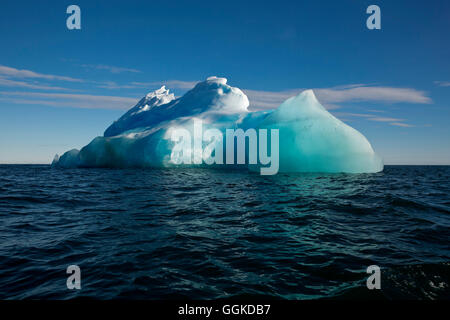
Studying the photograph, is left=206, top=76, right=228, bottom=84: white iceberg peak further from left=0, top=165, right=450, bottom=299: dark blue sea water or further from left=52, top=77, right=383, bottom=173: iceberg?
left=0, top=165, right=450, bottom=299: dark blue sea water

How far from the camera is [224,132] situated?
31.8 metres

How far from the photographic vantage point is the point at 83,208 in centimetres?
780

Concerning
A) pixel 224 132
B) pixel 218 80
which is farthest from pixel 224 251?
pixel 218 80

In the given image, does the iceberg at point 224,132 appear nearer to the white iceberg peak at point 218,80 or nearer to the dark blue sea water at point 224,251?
the white iceberg peak at point 218,80

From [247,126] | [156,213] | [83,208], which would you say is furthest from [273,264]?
[247,126]

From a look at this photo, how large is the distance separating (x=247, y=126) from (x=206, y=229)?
86.4ft

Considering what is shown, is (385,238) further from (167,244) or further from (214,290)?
(167,244)

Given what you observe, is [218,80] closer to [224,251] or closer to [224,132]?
[224,132]

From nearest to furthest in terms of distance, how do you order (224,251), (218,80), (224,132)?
(224,251) → (224,132) → (218,80)

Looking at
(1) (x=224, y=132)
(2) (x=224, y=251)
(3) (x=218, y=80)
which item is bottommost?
(2) (x=224, y=251)

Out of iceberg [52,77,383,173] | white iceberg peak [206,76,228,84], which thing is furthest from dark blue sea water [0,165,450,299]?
white iceberg peak [206,76,228,84]

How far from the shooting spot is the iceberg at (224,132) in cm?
2144

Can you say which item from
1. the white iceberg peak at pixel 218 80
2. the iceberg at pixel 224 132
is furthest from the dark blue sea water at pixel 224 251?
the white iceberg peak at pixel 218 80

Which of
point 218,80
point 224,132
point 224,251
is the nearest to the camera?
point 224,251
